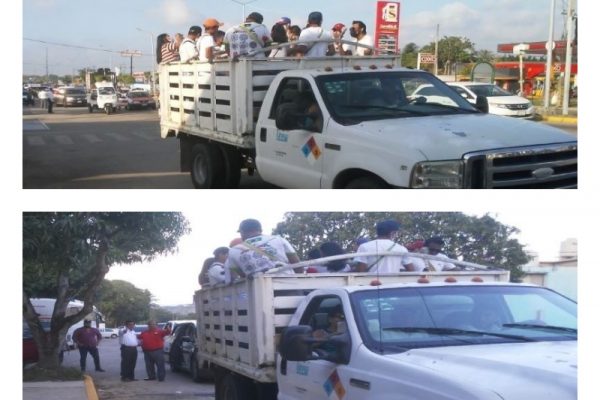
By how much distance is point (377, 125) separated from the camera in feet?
20.2

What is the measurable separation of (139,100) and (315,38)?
28.6m

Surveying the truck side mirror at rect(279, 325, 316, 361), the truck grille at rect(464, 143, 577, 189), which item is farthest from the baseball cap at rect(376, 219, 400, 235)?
the truck side mirror at rect(279, 325, 316, 361)

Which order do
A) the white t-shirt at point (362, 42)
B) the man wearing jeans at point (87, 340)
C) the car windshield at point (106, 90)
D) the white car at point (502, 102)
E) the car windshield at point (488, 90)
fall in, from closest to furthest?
the man wearing jeans at point (87, 340), the white t-shirt at point (362, 42), the white car at point (502, 102), the car windshield at point (488, 90), the car windshield at point (106, 90)

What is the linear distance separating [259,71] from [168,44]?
2.96m

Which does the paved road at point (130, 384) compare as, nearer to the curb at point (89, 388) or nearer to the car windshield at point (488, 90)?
the curb at point (89, 388)

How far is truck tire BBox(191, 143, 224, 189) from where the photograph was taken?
872cm

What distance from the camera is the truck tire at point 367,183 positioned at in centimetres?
582

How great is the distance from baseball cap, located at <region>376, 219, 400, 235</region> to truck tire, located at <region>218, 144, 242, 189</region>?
11.9ft

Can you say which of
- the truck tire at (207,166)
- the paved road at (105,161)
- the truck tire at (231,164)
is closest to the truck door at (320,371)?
the paved road at (105,161)

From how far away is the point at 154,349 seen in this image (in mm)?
5871

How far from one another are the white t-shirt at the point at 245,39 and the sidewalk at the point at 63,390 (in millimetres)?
3692

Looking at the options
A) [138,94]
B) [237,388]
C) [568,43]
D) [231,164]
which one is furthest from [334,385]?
[138,94]
